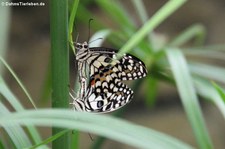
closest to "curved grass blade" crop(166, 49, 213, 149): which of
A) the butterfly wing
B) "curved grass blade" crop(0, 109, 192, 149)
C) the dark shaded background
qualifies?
the butterfly wing

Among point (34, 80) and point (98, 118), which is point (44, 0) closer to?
point (34, 80)

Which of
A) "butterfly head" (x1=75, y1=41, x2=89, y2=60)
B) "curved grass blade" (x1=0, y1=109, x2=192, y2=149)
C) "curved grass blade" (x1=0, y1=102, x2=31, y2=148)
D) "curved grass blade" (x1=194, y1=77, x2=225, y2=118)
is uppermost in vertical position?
"butterfly head" (x1=75, y1=41, x2=89, y2=60)

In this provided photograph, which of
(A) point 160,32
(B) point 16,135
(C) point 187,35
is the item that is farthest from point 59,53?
(A) point 160,32

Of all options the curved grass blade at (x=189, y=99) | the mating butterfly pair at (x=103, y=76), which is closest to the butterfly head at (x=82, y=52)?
the mating butterfly pair at (x=103, y=76)

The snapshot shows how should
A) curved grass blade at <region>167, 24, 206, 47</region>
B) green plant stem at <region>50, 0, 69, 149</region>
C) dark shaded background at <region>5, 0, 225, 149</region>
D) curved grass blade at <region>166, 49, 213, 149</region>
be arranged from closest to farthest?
Result: green plant stem at <region>50, 0, 69, 149</region>, curved grass blade at <region>166, 49, 213, 149</region>, curved grass blade at <region>167, 24, 206, 47</region>, dark shaded background at <region>5, 0, 225, 149</region>

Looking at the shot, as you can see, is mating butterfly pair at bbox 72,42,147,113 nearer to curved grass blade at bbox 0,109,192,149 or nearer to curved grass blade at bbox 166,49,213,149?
curved grass blade at bbox 166,49,213,149

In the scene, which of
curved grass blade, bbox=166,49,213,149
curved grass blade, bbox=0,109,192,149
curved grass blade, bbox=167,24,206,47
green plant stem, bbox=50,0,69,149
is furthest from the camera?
curved grass blade, bbox=167,24,206,47
